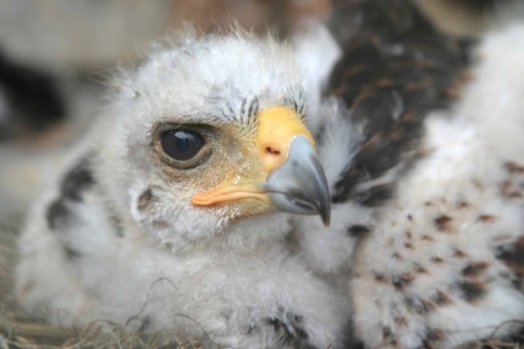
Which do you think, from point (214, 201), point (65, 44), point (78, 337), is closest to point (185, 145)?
point (214, 201)

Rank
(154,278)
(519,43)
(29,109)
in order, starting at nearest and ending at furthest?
(154,278)
(519,43)
(29,109)

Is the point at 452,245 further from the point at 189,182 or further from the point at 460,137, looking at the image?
the point at 189,182

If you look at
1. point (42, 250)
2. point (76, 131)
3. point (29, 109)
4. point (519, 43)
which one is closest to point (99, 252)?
point (42, 250)

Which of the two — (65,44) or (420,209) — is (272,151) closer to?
(420,209)

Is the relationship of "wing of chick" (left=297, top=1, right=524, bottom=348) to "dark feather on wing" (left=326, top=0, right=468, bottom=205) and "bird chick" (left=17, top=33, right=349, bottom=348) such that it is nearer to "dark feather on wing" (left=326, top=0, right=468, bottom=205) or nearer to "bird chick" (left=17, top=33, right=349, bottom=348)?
"dark feather on wing" (left=326, top=0, right=468, bottom=205)

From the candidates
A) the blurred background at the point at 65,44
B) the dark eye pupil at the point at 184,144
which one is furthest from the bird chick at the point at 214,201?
the blurred background at the point at 65,44

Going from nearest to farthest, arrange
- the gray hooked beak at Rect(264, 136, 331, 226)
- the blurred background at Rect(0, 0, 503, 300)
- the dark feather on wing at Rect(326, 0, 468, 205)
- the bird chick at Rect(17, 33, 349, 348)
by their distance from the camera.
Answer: the gray hooked beak at Rect(264, 136, 331, 226) < the bird chick at Rect(17, 33, 349, 348) < the dark feather on wing at Rect(326, 0, 468, 205) < the blurred background at Rect(0, 0, 503, 300)

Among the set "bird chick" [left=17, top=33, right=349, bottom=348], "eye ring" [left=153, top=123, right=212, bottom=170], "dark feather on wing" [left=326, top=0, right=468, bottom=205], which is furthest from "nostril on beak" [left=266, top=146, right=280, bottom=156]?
"dark feather on wing" [left=326, top=0, right=468, bottom=205]

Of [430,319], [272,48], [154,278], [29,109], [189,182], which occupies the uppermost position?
[29,109]
